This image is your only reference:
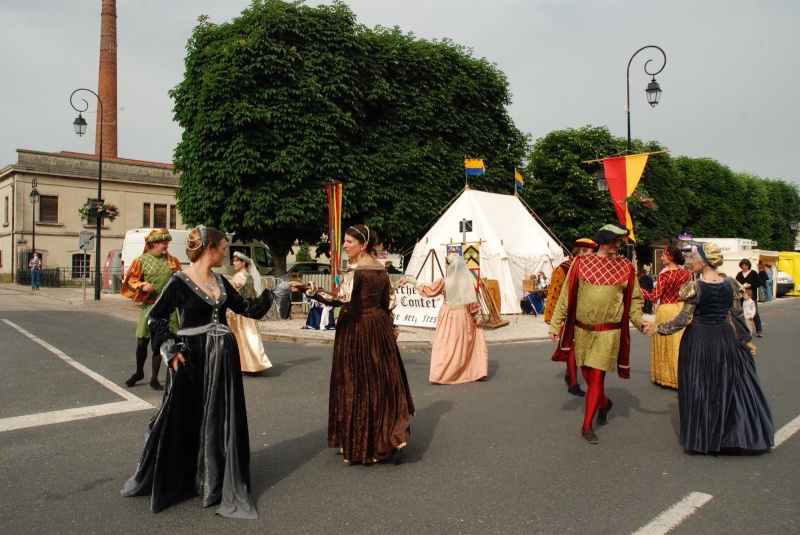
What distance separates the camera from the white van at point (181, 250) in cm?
2289

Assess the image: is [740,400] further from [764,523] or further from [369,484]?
[369,484]

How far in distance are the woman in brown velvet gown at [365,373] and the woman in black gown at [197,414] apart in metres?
0.94

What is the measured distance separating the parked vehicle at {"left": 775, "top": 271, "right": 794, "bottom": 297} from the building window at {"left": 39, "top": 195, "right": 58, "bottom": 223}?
43.2 metres

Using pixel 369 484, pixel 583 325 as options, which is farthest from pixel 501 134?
pixel 369 484

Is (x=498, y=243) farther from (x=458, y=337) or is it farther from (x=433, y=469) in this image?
(x=433, y=469)

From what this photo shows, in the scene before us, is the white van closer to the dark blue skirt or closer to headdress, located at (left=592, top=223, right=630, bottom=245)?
headdress, located at (left=592, top=223, right=630, bottom=245)

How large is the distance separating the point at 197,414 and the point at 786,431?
529cm

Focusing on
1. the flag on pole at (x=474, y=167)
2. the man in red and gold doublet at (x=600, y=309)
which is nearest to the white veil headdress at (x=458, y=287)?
the man in red and gold doublet at (x=600, y=309)

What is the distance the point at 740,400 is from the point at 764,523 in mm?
1645

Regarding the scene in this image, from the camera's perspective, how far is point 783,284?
3306 cm

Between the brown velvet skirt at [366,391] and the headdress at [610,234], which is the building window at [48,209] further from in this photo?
the headdress at [610,234]

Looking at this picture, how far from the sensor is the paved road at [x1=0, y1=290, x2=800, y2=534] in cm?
382

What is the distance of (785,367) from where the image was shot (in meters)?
9.83

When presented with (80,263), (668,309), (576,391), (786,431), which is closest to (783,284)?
(668,309)
